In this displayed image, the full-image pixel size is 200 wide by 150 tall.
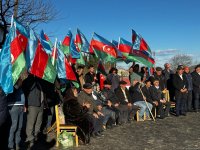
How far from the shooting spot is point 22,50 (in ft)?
23.9

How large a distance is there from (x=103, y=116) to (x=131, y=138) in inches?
52.0

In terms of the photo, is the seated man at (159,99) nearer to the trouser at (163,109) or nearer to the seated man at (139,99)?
the trouser at (163,109)

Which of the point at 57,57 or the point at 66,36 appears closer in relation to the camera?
the point at 57,57

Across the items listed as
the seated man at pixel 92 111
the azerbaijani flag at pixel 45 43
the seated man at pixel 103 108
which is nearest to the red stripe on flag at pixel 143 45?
the seated man at pixel 103 108

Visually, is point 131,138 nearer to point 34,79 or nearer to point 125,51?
point 34,79

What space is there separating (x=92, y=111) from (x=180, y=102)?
521cm

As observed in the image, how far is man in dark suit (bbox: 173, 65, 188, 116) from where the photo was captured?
45.7ft

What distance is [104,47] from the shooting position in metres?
13.8

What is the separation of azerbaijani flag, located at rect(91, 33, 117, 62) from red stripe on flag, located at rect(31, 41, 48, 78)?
19.2ft

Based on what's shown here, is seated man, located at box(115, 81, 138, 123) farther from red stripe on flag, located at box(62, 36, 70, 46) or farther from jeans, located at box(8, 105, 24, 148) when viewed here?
jeans, located at box(8, 105, 24, 148)

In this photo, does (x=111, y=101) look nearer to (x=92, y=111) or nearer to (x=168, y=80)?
(x=92, y=111)

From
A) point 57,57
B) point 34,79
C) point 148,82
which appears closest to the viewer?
point 34,79

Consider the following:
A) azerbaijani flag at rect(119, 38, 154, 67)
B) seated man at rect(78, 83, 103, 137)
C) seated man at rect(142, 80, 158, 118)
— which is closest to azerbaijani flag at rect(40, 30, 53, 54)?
seated man at rect(78, 83, 103, 137)

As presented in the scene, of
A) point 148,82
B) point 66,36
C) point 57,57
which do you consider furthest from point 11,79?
point 148,82
